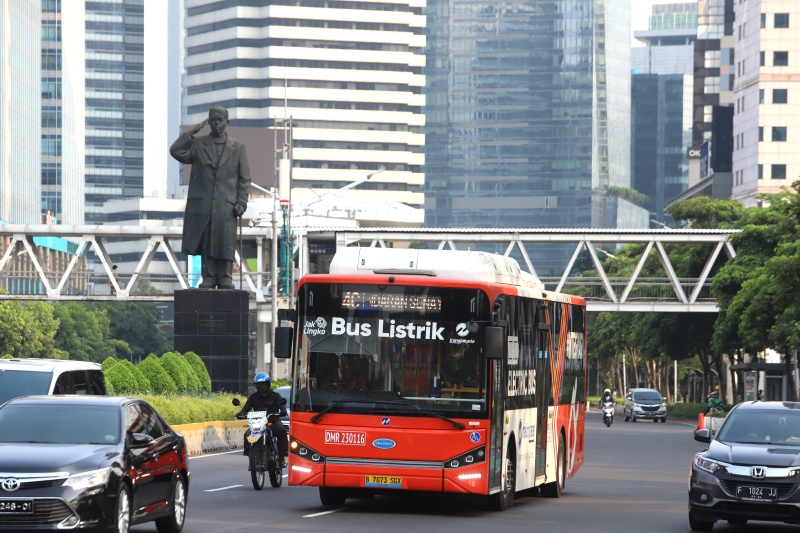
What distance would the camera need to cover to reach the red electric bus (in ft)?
52.1

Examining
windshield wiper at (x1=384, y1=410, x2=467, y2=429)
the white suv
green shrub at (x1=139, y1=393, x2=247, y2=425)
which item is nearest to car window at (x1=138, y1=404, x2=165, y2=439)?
the white suv

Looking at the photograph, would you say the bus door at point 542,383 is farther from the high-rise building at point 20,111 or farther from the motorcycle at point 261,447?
the high-rise building at point 20,111

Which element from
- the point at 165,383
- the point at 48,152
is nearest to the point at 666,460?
the point at 165,383

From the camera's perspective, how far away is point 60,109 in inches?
6112

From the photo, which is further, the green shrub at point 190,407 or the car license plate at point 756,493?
→ the green shrub at point 190,407

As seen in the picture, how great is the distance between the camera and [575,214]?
7736 inches

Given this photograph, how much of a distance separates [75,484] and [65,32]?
6058 inches

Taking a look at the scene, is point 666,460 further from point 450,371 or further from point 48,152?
point 48,152

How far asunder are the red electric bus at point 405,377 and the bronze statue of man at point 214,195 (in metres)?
21.2

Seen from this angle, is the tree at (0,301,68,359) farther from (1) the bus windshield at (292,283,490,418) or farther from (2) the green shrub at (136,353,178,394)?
(1) the bus windshield at (292,283,490,418)

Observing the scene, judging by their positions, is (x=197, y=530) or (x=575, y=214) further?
(x=575, y=214)

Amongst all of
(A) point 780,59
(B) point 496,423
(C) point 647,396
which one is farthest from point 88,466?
(A) point 780,59

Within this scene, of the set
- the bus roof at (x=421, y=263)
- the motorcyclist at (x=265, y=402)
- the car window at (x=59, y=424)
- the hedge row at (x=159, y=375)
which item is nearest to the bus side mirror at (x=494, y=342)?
the bus roof at (x=421, y=263)

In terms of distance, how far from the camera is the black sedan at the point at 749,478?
46.9 feet
